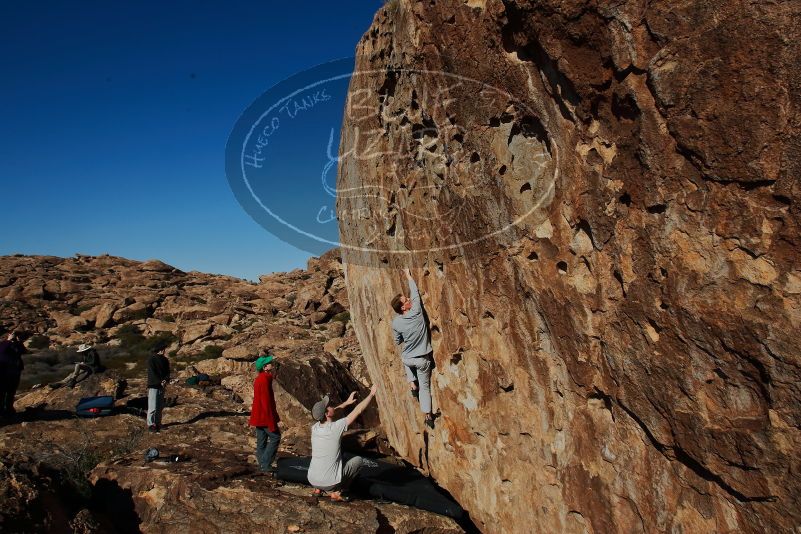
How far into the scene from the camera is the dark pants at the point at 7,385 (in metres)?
8.97

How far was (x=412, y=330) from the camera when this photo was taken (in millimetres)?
6223

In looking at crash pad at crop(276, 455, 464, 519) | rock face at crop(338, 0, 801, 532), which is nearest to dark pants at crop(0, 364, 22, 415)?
crash pad at crop(276, 455, 464, 519)

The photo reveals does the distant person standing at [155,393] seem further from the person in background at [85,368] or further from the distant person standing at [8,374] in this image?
the person in background at [85,368]

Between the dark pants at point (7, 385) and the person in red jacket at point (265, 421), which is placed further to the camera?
Answer: the dark pants at point (7, 385)

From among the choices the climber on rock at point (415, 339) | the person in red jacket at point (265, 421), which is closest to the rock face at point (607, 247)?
the climber on rock at point (415, 339)

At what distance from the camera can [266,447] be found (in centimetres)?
712

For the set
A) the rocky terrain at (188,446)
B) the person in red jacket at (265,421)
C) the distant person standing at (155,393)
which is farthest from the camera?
the distant person standing at (155,393)

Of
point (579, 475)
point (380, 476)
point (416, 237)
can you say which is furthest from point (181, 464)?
point (579, 475)

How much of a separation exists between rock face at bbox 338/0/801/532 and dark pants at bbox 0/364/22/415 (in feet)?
27.3

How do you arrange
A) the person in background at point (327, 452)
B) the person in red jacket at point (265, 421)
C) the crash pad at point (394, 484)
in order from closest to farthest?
the person in background at point (327, 452) < the crash pad at point (394, 484) < the person in red jacket at point (265, 421)

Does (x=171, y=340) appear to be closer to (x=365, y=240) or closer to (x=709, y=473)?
(x=365, y=240)

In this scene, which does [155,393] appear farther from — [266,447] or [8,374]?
[266,447]

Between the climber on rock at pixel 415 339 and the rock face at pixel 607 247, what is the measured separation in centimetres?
20

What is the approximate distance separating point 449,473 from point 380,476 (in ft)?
3.14
